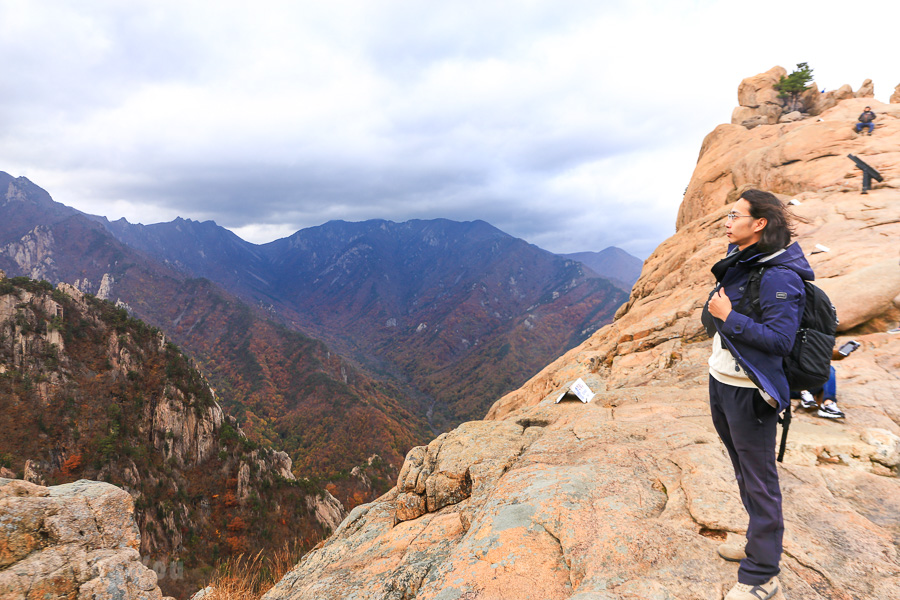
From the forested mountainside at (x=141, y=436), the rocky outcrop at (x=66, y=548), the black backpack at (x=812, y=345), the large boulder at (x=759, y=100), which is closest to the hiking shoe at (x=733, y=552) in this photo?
the black backpack at (x=812, y=345)

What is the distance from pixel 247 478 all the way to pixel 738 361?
8004 cm

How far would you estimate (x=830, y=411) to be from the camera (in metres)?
5.81

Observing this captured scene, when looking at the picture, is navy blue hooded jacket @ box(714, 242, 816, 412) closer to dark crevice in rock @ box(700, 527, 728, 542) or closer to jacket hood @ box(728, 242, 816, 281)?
jacket hood @ box(728, 242, 816, 281)

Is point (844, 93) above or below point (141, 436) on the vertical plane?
above

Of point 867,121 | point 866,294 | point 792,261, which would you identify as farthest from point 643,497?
point 867,121

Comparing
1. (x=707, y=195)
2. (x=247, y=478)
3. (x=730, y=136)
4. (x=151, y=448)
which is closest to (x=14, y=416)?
(x=151, y=448)

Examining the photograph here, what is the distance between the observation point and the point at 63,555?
16.8 ft

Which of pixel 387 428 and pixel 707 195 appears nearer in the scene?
pixel 707 195

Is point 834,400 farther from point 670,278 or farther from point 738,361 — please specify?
point 670,278

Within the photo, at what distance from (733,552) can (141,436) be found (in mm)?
80115

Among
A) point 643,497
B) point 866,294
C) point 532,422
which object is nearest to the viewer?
point 643,497

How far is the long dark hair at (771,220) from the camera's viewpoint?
290 centimetres

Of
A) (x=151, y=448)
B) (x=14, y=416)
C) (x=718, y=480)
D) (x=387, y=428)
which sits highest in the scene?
(x=718, y=480)

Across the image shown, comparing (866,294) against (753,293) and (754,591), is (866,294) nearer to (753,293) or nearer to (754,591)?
(753,293)
